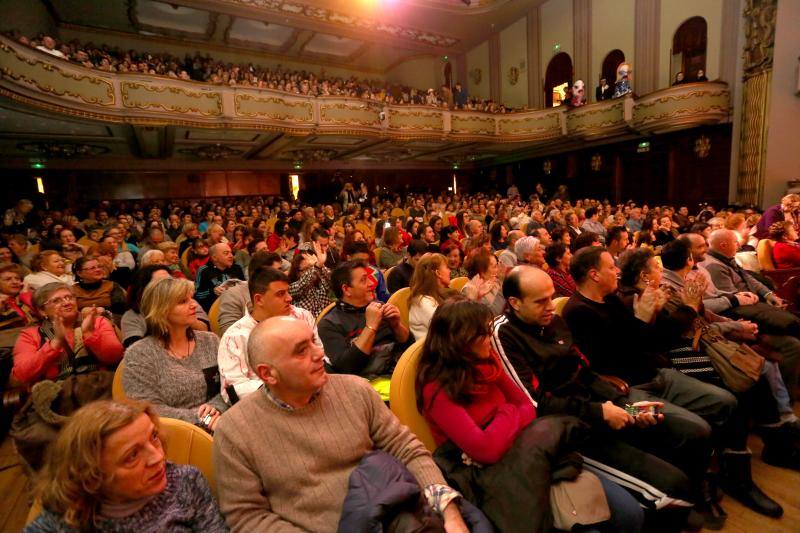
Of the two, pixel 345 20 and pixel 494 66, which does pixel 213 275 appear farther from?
pixel 494 66

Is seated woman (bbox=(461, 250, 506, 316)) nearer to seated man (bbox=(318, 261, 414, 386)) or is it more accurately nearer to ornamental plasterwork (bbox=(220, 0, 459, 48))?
seated man (bbox=(318, 261, 414, 386))

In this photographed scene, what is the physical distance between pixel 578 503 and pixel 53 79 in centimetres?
870

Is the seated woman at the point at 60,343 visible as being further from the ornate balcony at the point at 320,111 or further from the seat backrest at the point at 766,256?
the ornate balcony at the point at 320,111

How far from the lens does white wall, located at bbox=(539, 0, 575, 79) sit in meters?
12.5

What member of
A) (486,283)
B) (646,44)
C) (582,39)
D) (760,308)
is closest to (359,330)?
(486,283)

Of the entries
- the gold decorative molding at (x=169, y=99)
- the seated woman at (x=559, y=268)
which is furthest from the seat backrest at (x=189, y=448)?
the gold decorative molding at (x=169, y=99)

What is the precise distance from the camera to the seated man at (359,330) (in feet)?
6.34

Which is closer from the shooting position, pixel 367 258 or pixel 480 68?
pixel 367 258

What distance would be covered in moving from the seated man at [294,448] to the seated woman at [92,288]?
2.39 metres

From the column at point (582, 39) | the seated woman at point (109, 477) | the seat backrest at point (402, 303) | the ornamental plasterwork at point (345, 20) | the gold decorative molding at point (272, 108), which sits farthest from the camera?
the column at point (582, 39)

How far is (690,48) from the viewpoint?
1014cm

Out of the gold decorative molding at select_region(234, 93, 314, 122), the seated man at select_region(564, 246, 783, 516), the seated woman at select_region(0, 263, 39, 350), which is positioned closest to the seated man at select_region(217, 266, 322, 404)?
the seated man at select_region(564, 246, 783, 516)

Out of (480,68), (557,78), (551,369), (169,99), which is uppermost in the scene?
(480,68)

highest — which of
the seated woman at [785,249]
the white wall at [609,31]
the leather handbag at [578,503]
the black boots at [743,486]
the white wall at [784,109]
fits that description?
the white wall at [609,31]
